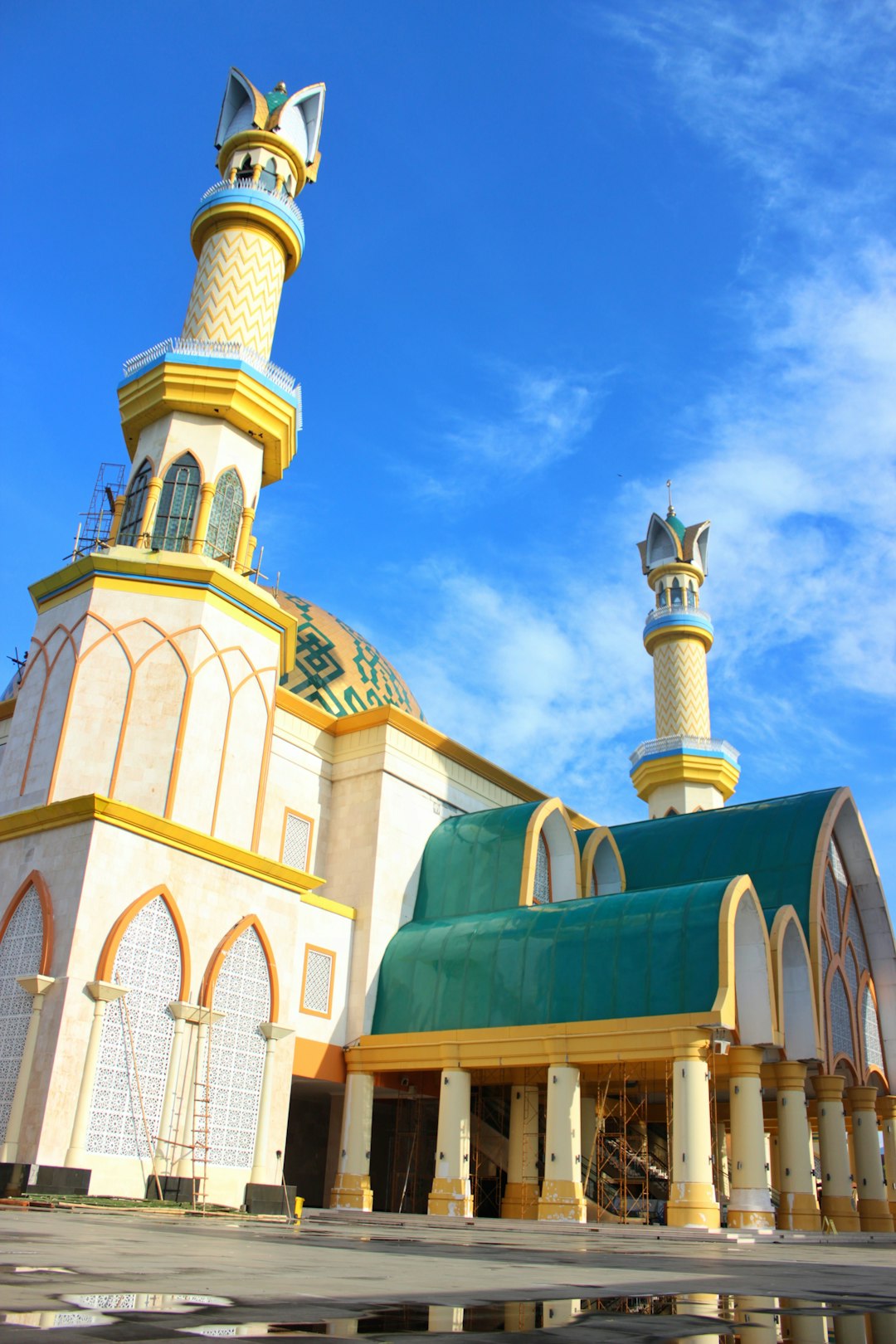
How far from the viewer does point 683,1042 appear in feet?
52.9

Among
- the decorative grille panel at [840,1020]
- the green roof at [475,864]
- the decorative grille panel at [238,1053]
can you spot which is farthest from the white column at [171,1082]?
the decorative grille panel at [840,1020]

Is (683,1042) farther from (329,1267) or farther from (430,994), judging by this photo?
(329,1267)

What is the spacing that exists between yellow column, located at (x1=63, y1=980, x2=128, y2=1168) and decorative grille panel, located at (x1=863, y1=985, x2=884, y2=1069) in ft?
52.8

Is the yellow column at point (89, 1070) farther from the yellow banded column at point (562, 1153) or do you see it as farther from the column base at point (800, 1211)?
the column base at point (800, 1211)

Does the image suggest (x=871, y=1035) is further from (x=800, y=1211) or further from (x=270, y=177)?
(x=270, y=177)

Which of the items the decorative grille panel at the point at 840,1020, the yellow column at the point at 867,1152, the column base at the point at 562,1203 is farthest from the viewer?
the yellow column at the point at 867,1152

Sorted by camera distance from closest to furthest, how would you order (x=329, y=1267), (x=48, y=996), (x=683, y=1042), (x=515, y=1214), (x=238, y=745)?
(x=329, y=1267) < (x=48, y=996) < (x=683, y=1042) < (x=238, y=745) < (x=515, y=1214)

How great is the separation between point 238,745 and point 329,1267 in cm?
1228

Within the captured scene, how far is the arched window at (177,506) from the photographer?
1856 centimetres

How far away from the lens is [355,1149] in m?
19.3

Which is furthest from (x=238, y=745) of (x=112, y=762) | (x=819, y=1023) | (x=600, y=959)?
(x=819, y=1023)

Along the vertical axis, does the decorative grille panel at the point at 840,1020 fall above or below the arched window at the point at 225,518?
below

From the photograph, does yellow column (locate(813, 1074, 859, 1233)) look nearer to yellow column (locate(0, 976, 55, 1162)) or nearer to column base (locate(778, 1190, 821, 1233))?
column base (locate(778, 1190, 821, 1233))

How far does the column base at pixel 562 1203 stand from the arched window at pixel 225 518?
445 inches
